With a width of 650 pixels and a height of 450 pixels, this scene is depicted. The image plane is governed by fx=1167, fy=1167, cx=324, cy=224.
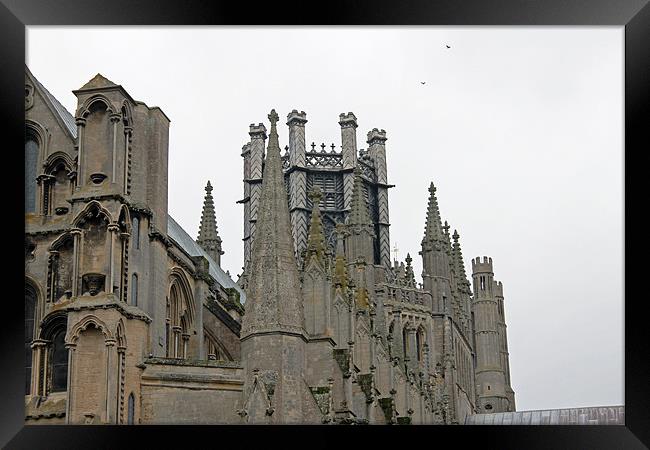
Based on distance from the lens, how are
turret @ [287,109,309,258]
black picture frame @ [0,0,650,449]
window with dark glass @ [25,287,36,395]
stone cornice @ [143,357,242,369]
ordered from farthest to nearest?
turret @ [287,109,309,258], stone cornice @ [143,357,242,369], window with dark glass @ [25,287,36,395], black picture frame @ [0,0,650,449]

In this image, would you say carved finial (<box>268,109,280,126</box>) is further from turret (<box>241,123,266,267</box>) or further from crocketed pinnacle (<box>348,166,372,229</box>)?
turret (<box>241,123,266,267</box>)

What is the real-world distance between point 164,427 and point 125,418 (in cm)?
1419

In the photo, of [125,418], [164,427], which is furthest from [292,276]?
[164,427]

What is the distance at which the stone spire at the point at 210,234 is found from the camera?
208 feet

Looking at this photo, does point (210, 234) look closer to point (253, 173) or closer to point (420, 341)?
point (420, 341)

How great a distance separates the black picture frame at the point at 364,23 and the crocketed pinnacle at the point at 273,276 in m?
16.1

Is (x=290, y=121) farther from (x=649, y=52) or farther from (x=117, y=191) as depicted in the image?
(x=649, y=52)

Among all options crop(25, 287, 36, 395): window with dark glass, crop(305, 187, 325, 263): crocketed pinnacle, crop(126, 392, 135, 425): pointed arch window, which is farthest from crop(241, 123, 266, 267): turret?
crop(126, 392, 135, 425): pointed arch window

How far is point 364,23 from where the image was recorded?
15.1m

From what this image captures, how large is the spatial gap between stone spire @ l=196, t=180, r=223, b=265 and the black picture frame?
48320 mm

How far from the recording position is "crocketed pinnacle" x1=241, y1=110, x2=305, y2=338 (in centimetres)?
3122

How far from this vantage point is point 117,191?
29.3m

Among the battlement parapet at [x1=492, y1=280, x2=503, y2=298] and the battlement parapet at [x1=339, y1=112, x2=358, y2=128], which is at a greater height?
the battlement parapet at [x1=339, y1=112, x2=358, y2=128]

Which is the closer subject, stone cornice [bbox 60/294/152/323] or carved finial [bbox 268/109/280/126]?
stone cornice [bbox 60/294/152/323]
